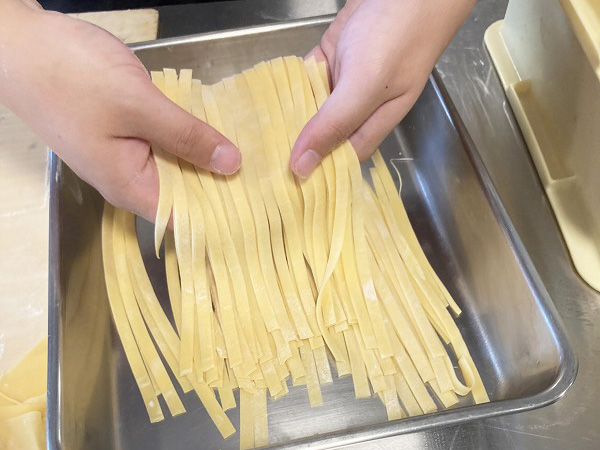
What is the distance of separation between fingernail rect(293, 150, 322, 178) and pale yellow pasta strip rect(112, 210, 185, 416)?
324 millimetres

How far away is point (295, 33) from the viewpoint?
110 centimetres

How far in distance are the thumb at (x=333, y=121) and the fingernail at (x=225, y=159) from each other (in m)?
0.08

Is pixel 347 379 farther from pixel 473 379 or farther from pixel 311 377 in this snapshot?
pixel 473 379

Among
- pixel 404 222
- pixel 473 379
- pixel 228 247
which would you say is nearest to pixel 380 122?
pixel 404 222

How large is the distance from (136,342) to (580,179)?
0.78 meters

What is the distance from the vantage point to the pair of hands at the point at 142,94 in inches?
29.9

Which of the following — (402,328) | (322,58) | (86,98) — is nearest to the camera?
(86,98)

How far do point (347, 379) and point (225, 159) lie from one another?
1.26 feet

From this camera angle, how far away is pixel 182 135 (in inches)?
30.9

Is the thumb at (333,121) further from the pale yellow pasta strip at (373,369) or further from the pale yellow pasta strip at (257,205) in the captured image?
the pale yellow pasta strip at (373,369)

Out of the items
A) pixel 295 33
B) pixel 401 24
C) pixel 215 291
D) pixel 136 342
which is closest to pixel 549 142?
pixel 401 24

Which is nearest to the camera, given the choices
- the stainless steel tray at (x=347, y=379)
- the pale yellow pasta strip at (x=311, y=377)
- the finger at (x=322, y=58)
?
the stainless steel tray at (x=347, y=379)

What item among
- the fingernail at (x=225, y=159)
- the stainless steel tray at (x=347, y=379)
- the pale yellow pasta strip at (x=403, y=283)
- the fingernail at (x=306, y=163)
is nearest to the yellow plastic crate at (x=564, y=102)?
the stainless steel tray at (x=347, y=379)

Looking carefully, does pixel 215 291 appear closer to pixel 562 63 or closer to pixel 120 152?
pixel 120 152
